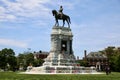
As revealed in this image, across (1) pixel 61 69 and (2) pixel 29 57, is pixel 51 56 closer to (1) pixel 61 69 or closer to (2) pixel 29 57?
(1) pixel 61 69

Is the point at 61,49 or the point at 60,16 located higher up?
the point at 60,16

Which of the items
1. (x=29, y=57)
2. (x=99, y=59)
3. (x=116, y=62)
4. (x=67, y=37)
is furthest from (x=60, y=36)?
(x=99, y=59)

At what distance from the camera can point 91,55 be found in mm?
172250

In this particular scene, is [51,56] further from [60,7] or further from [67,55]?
[60,7]

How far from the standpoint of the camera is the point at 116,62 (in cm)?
11388

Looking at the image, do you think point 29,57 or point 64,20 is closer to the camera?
point 64,20

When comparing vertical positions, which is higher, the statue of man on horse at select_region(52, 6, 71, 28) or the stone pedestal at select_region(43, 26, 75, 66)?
the statue of man on horse at select_region(52, 6, 71, 28)

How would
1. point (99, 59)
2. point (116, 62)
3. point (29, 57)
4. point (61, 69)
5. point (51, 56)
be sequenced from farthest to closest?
point (99, 59), point (29, 57), point (116, 62), point (51, 56), point (61, 69)

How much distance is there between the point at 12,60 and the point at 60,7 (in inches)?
1943

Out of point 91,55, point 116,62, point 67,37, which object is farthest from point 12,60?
point 91,55

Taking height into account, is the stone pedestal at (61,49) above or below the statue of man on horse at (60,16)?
below

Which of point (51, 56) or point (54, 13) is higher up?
point (54, 13)

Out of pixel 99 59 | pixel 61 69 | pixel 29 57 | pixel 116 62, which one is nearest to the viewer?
pixel 61 69

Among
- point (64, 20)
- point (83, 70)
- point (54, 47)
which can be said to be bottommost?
point (83, 70)
